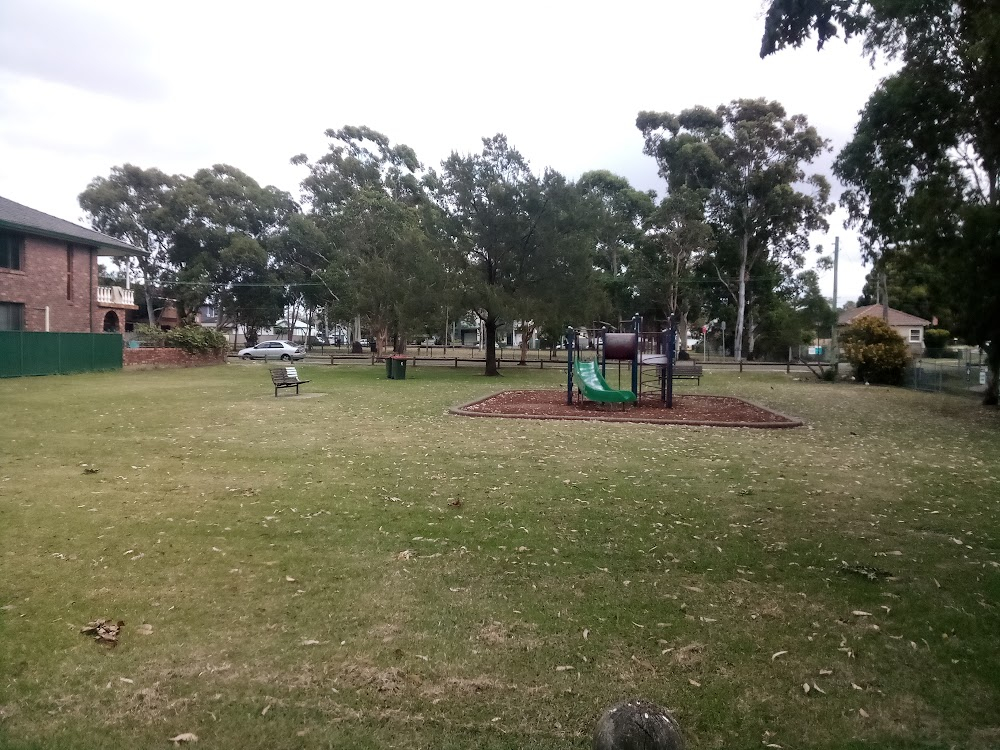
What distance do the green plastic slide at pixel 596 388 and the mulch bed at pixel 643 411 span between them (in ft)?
0.94

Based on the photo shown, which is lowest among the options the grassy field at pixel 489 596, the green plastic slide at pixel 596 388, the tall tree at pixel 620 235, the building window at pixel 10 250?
the grassy field at pixel 489 596

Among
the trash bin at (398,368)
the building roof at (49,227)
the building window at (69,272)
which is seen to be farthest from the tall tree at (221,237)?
the trash bin at (398,368)

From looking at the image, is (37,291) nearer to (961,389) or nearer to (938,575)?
(938,575)

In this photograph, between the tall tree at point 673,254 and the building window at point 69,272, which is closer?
the building window at point 69,272

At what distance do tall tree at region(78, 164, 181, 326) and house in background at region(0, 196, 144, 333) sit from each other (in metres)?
22.4

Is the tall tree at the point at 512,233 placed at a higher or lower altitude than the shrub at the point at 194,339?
higher

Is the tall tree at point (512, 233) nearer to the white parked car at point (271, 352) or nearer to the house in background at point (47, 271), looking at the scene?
the house in background at point (47, 271)

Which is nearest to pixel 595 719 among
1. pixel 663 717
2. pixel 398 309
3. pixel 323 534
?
pixel 663 717

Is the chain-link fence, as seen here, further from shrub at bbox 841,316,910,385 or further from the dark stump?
the dark stump

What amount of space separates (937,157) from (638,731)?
58.7ft

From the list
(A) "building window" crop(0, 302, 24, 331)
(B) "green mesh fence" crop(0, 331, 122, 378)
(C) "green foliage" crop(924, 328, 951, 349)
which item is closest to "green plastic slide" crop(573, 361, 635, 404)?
(B) "green mesh fence" crop(0, 331, 122, 378)

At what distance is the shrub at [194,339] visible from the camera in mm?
34188

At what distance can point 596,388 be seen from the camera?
17.3m

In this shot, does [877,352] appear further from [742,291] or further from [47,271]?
[47,271]
